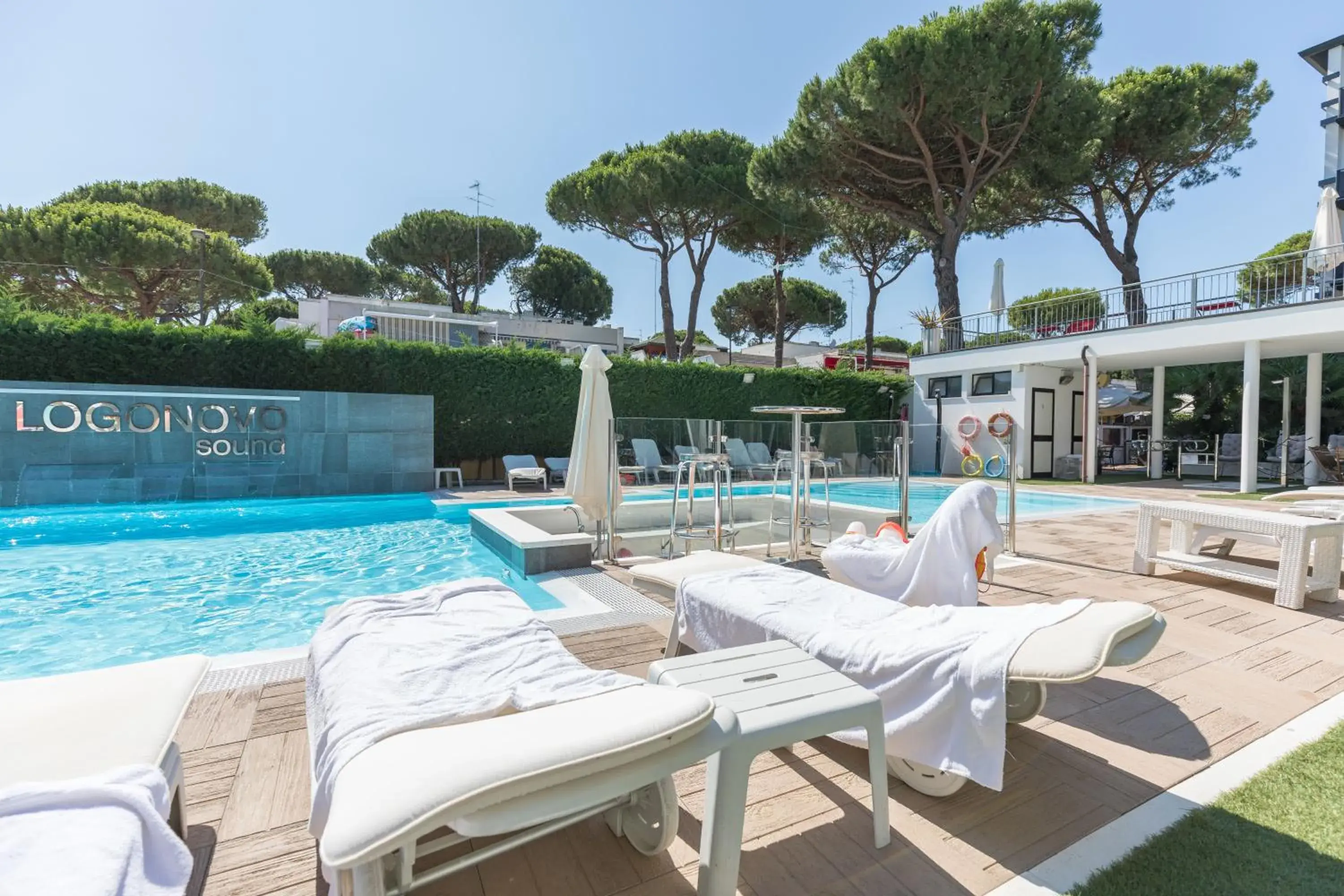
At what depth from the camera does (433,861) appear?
1.69 m

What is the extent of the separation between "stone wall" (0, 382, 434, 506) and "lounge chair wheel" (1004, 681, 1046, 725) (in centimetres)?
1046

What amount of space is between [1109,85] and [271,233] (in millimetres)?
29115

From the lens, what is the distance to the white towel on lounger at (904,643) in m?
1.83

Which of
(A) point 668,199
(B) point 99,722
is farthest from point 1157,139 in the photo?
(B) point 99,722

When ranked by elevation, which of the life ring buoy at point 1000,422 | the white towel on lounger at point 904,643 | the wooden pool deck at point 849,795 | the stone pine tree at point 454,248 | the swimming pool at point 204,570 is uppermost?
the stone pine tree at point 454,248

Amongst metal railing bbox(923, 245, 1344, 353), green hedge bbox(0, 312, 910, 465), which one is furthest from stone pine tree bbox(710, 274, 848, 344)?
green hedge bbox(0, 312, 910, 465)

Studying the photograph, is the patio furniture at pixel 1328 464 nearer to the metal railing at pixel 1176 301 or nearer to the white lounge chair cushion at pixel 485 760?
the metal railing at pixel 1176 301

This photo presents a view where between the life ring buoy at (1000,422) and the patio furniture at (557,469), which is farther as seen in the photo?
the life ring buoy at (1000,422)

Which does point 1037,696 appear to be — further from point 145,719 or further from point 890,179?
point 890,179

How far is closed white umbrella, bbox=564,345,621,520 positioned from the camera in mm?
5465

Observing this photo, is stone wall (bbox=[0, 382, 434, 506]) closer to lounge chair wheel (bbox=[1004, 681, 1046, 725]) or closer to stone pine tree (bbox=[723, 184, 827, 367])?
lounge chair wheel (bbox=[1004, 681, 1046, 725])

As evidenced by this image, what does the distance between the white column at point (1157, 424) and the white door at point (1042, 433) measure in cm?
199

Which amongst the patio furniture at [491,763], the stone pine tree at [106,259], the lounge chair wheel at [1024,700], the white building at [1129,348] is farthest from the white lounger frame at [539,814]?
the stone pine tree at [106,259]

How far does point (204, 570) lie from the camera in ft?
19.2
